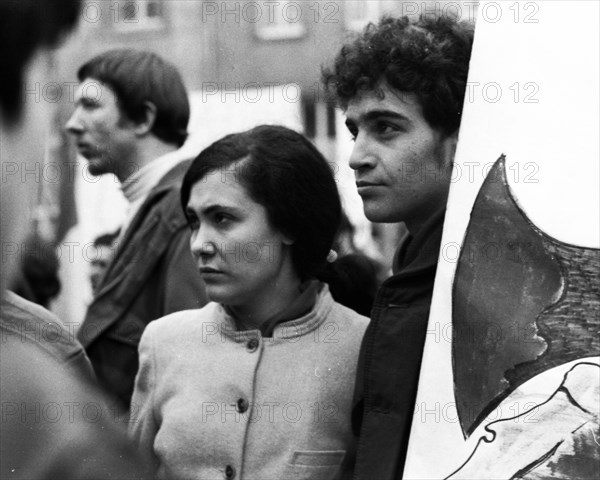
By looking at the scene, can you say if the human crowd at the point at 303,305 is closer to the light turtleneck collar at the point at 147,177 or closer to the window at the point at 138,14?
the light turtleneck collar at the point at 147,177

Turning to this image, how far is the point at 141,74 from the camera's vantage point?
2975 mm

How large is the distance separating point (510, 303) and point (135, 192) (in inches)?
53.1

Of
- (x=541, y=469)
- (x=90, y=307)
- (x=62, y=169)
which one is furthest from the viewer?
(x=62, y=169)

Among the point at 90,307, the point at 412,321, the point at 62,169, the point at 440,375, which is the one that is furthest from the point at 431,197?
the point at 62,169

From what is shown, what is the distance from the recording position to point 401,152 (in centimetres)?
226

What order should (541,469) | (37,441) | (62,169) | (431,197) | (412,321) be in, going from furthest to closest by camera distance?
1. (62,169)
2. (431,197)
3. (412,321)
4. (541,469)
5. (37,441)

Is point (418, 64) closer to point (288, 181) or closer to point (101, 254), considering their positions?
point (288, 181)

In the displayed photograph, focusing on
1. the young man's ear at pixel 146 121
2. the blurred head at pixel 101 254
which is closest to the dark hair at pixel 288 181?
the young man's ear at pixel 146 121

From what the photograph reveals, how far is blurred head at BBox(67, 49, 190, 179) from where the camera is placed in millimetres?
2965

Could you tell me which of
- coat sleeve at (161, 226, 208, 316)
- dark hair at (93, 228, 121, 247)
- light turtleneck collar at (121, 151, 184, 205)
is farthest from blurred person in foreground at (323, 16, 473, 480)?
dark hair at (93, 228, 121, 247)

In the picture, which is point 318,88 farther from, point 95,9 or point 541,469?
point 541,469

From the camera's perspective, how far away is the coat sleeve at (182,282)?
2631 millimetres

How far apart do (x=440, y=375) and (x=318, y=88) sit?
1.09m

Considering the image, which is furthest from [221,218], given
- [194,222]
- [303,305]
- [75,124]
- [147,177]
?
[75,124]
